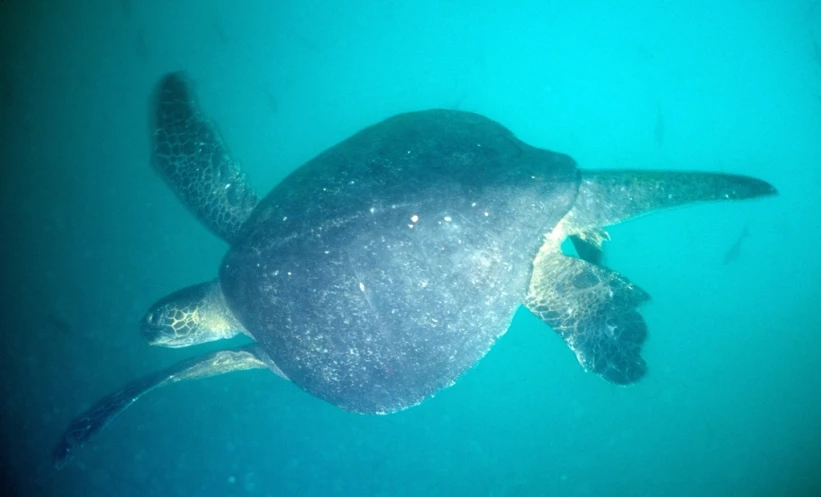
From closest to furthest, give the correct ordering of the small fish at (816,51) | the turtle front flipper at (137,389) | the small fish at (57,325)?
the turtle front flipper at (137,389)
the small fish at (57,325)
the small fish at (816,51)

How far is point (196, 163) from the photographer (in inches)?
213

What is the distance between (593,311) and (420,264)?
220 centimetres

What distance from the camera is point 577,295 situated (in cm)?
441

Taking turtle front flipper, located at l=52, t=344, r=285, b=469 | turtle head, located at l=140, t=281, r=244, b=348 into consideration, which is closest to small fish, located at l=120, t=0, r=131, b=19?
turtle head, located at l=140, t=281, r=244, b=348

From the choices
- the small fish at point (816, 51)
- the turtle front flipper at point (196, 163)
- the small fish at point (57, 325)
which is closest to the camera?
the turtle front flipper at point (196, 163)

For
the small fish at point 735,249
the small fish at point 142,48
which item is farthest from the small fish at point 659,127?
the small fish at point 142,48

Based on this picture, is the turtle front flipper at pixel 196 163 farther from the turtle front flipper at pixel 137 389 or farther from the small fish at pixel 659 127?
the small fish at pixel 659 127

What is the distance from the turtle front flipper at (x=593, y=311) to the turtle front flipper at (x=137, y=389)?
3158 millimetres

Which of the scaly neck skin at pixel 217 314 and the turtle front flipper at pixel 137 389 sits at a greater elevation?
the scaly neck skin at pixel 217 314

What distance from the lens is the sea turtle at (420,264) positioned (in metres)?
3.37

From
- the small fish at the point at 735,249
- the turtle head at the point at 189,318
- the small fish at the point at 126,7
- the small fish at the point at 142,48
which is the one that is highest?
the small fish at the point at 126,7

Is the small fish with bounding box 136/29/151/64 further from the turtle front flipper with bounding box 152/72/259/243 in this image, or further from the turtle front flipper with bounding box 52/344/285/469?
the turtle front flipper with bounding box 52/344/285/469

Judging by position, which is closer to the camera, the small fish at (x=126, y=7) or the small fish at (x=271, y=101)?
the small fish at (x=271, y=101)

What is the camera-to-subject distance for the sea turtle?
11.1 ft
